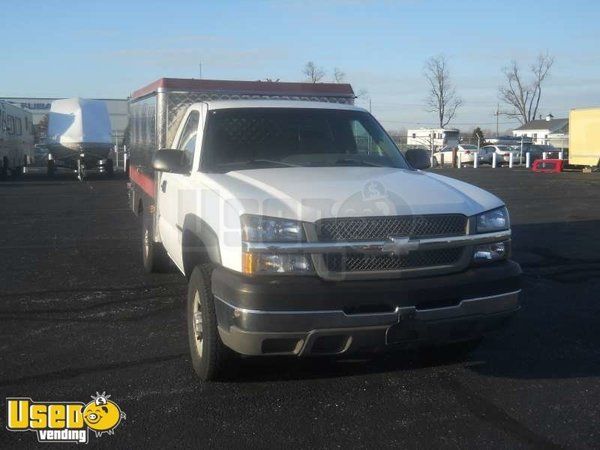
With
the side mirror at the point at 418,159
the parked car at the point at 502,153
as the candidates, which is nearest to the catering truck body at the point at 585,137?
the parked car at the point at 502,153

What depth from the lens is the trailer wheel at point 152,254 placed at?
786cm

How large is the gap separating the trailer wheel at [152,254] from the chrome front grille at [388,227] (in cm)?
389

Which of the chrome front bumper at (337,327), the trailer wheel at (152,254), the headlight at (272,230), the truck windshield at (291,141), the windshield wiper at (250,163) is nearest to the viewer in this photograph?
the chrome front bumper at (337,327)

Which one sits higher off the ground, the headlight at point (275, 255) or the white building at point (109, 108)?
the white building at point (109, 108)

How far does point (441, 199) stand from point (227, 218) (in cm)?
141

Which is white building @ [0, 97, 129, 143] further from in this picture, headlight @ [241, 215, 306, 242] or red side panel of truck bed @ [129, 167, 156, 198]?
headlight @ [241, 215, 306, 242]

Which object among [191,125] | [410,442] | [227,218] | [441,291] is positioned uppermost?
[191,125]

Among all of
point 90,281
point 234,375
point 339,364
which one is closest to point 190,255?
point 234,375

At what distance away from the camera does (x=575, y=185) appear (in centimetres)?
2292

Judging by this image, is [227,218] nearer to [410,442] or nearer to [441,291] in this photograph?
[441,291]

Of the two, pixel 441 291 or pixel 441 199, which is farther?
pixel 441 199

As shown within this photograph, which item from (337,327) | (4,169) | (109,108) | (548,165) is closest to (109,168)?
(4,169)

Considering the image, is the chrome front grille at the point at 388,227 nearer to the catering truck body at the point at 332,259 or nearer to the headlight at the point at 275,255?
the catering truck body at the point at 332,259

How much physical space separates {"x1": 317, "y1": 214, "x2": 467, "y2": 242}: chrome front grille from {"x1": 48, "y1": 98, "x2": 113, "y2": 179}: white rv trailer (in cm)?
2408
